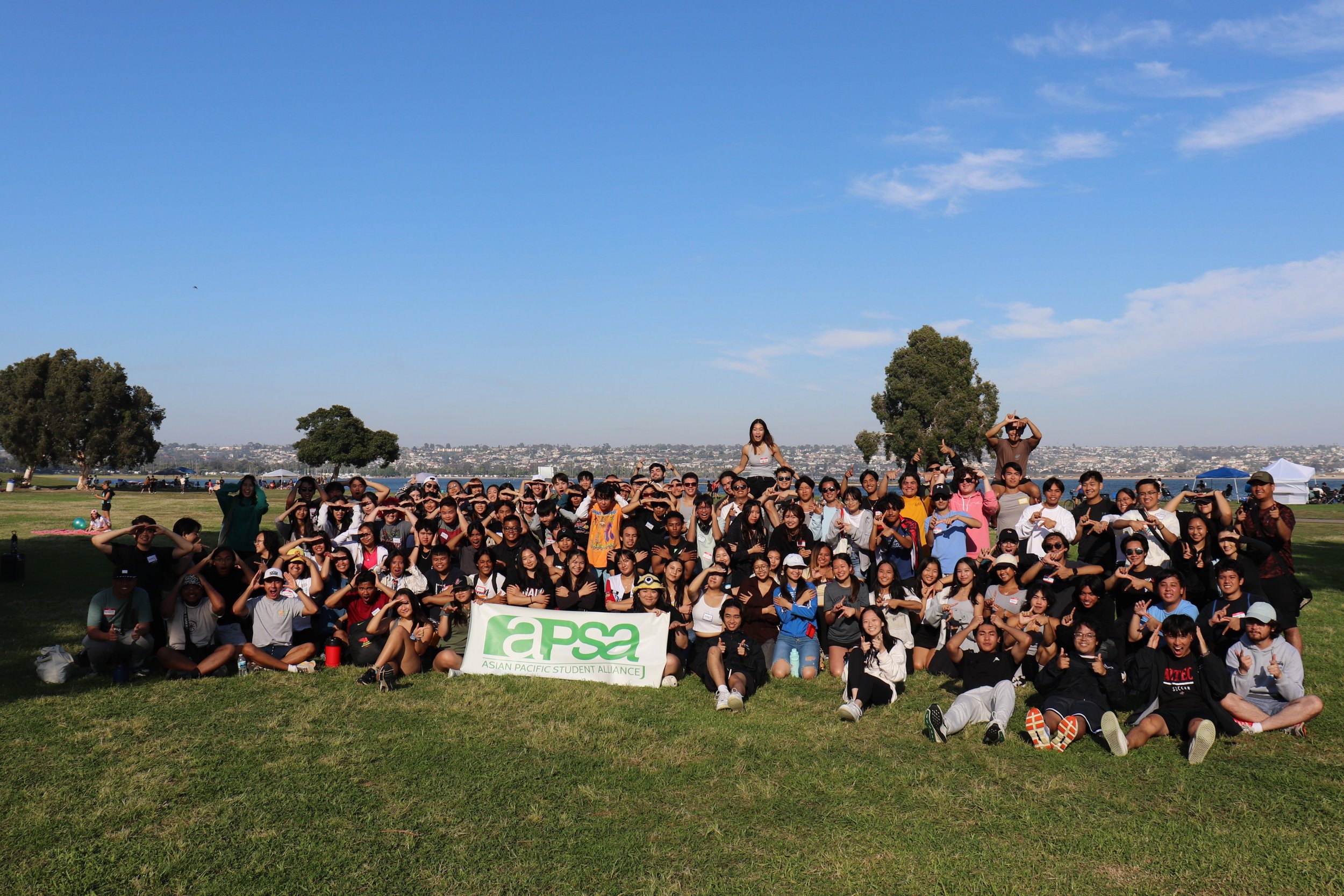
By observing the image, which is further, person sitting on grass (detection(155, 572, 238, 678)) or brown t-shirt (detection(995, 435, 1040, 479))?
brown t-shirt (detection(995, 435, 1040, 479))

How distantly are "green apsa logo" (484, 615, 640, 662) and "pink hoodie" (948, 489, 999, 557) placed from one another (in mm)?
5074

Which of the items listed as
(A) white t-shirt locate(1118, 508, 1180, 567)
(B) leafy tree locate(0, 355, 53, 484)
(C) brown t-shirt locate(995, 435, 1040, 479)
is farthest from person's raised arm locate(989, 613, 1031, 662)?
(B) leafy tree locate(0, 355, 53, 484)

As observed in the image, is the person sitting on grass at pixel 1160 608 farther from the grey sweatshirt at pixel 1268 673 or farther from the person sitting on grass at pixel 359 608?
the person sitting on grass at pixel 359 608

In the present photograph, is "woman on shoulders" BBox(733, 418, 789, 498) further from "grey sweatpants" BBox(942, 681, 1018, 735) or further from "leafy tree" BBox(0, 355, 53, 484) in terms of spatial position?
"leafy tree" BBox(0, 355, 53, 484)

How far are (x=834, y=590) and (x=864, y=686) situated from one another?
83.2 inches

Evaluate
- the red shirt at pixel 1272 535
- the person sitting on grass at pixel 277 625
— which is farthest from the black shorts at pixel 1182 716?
the person sitting on grass at pixel 277 625

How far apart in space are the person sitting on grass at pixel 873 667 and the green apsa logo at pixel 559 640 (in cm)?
274

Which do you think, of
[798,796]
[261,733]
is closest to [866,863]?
[798,796]

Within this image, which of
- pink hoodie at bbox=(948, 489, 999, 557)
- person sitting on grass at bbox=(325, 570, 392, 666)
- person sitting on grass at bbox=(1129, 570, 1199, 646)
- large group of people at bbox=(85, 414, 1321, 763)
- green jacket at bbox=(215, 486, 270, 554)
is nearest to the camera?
large group of people at bbox=(85, 414, 1321, 763)

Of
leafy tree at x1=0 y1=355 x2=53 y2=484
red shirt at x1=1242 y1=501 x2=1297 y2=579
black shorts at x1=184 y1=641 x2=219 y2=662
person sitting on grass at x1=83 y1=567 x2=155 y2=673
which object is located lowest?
black shorts at x1=184 y1=641 x2=219 y2=662

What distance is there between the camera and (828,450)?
184 metres

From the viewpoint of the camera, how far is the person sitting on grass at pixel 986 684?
321 inches

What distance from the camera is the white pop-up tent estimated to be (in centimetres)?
5491

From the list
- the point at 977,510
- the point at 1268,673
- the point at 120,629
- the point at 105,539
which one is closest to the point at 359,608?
the point at 120,629
